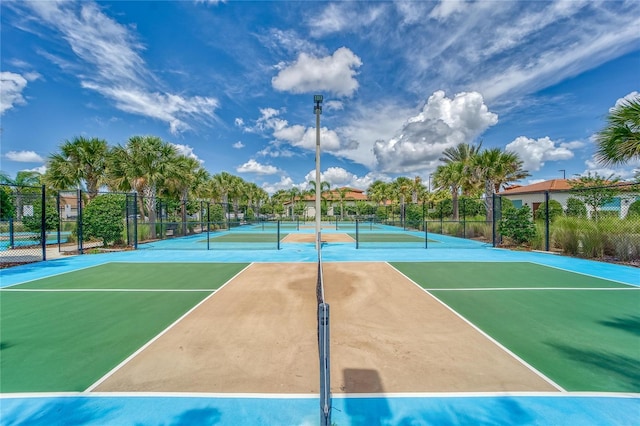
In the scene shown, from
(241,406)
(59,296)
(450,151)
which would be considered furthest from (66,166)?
(450,151)

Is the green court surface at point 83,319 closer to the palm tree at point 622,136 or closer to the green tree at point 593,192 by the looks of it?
the palm tree at point 622,136

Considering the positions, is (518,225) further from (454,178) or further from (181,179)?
(181,179)

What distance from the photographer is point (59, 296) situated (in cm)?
695

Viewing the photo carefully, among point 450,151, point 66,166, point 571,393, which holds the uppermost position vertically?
point 450,151

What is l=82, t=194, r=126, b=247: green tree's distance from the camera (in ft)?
49.3

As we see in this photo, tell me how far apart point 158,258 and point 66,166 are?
Answer: 13565 mm

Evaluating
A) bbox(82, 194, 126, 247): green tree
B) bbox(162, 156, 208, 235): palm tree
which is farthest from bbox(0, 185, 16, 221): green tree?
bbox(162, 156, 208, 235): palm tree

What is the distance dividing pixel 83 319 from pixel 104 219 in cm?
1220

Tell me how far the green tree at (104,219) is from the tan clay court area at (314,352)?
12.7 m

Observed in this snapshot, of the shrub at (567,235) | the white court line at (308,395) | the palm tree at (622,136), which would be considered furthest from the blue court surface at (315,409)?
the shrub at (567,235)

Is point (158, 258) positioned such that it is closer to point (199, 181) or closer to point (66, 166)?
point (66, 166)

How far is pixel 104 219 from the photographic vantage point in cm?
1515

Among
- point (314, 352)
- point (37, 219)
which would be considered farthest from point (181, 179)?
point (314, 352)

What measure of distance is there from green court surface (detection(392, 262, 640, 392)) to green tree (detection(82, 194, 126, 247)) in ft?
51.8
